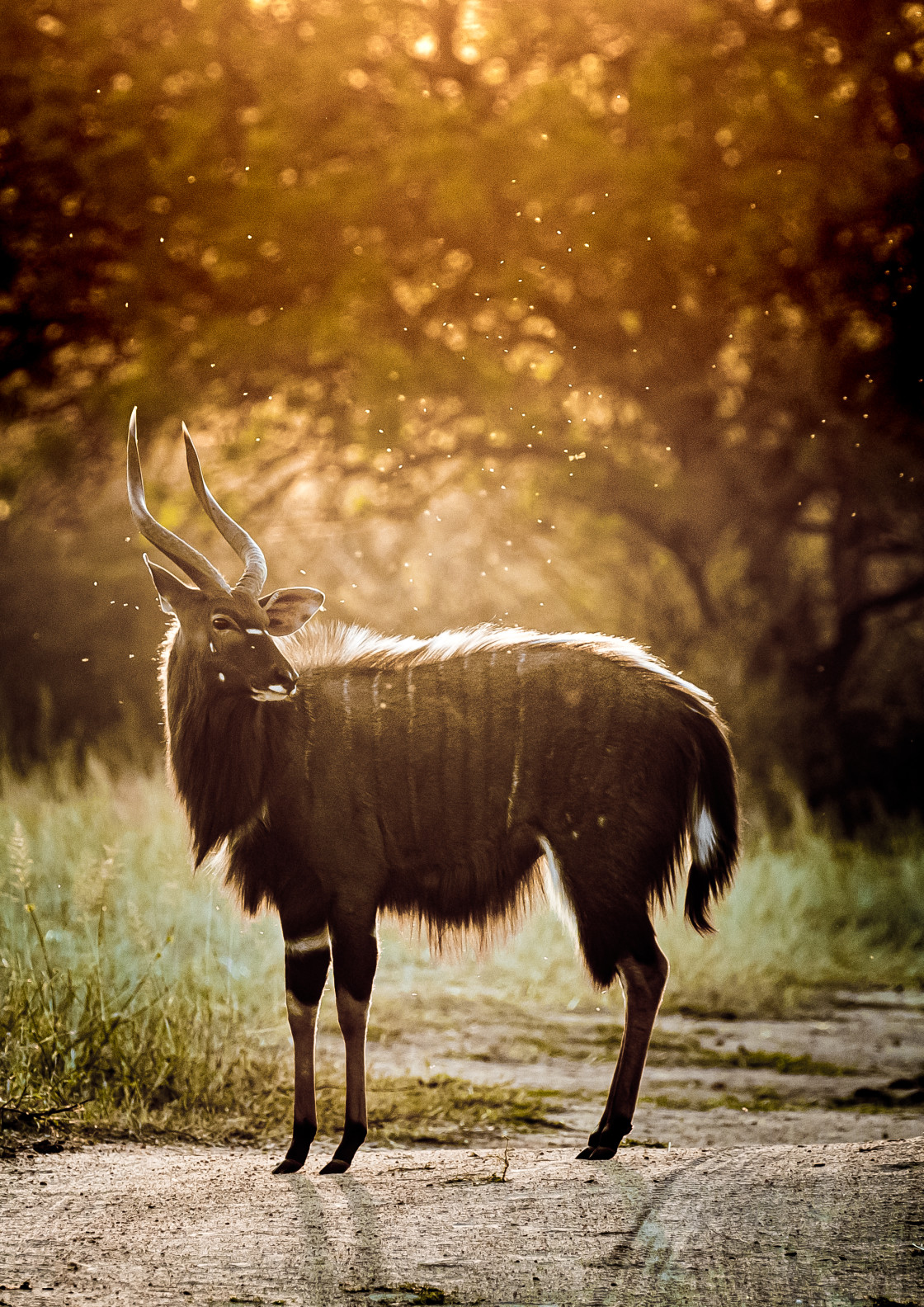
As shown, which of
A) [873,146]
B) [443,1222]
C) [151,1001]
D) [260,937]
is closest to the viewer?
[443,1222]

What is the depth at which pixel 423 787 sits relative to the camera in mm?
4785

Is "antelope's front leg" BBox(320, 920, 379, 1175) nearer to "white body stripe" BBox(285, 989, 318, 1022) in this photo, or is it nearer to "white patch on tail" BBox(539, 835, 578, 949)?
"white body stripe" BBox(285, 989, 318, 1022)

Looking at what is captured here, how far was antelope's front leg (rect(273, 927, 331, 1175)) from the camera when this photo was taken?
4586 millimetres

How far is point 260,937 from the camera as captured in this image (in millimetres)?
7648

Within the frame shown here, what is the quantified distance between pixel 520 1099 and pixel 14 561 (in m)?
7.17

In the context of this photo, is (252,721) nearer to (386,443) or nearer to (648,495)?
(386,443)

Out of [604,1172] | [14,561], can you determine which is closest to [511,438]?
[14,561]

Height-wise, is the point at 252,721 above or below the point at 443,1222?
above

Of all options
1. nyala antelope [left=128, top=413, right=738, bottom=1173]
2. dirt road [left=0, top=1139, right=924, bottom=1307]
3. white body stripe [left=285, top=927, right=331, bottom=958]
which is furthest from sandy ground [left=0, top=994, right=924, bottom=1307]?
white body stripe [left=285, top=927, right=331, bottom=958]

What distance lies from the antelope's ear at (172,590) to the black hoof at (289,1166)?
1870 mm

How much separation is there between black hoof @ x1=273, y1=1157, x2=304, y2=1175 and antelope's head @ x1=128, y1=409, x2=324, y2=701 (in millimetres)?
1558

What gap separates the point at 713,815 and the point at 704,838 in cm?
8

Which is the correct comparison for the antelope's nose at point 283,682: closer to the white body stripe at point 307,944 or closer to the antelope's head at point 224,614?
the antelope's head at point 224,614

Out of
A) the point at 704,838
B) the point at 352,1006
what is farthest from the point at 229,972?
the point at 704,838
